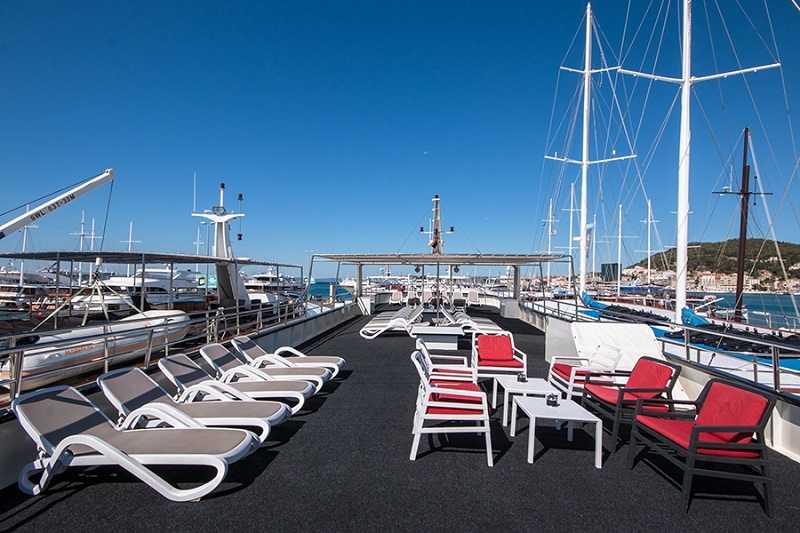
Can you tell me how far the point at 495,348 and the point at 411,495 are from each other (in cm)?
362

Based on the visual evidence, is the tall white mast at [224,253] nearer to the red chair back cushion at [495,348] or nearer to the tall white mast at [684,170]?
the red chair back cushion at [495,348]

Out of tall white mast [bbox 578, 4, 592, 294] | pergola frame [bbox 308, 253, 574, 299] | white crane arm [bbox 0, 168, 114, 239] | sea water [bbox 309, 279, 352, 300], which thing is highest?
tall white mast [bbox 578, 4, 592, 294]

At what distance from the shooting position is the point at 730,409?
3545mm

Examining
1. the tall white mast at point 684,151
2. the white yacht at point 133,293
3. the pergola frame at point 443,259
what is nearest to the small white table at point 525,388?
the tall white mast at point 684,151

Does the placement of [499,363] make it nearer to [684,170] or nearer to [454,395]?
[454,395]

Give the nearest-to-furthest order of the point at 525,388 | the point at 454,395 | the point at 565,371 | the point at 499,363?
1. the point at 454,395
2. the point at 525,388
3. the point at 565,371
4. the point at 499,363

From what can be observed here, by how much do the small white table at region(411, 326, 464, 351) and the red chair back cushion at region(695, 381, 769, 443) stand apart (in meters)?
6.36

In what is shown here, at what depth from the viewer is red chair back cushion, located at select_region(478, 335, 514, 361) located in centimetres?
664

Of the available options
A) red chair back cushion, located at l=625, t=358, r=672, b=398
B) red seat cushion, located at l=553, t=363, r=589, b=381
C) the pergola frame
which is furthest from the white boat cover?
the pergola frame

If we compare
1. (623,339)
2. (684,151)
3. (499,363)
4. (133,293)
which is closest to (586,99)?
(684,151)

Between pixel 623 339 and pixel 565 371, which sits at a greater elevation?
pixel 623 339

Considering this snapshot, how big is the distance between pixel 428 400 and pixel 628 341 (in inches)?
143

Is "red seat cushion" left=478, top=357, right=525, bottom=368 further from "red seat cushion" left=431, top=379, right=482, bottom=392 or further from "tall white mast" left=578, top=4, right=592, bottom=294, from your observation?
"tall white mast" left=578, top=4, right=592, bottom=294

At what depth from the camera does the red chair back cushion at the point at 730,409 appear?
329 cm
